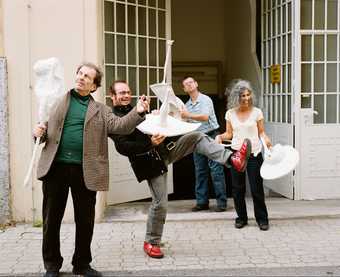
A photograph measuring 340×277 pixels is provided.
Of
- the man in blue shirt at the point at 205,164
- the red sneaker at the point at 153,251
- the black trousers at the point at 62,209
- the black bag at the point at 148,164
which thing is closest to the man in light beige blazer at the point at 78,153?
the black trousers at the point at 62,209

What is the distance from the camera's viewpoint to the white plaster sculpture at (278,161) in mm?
5763

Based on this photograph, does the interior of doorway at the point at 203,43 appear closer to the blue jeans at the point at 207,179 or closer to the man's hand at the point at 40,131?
the blue jeans at the point at 207,179

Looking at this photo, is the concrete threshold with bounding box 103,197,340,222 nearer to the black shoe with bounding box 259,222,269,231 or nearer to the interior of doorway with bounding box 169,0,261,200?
the black shoe with bounding box 259,222,269,231

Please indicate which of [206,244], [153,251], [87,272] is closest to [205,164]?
[206,244]

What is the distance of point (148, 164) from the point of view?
17.5ft

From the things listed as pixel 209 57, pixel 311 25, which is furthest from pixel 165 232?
pixel 209 57

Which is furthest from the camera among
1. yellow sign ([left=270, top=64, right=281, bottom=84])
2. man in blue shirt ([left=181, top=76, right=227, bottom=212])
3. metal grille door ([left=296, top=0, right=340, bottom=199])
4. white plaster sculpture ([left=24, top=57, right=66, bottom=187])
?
yellow sign ([left=270, top=64, right=281, bottom=84])

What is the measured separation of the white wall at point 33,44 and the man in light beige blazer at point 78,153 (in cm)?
188

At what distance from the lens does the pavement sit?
5.23m

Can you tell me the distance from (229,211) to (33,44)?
307 cm

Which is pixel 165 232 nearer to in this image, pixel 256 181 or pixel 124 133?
pixel 256 181

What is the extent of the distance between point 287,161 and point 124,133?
72.4 inches

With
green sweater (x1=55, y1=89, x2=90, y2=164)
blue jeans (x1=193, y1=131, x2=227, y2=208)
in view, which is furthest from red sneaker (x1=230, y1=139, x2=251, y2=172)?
blue jeans (x1=193, y1=131, x2=227, y2=208)

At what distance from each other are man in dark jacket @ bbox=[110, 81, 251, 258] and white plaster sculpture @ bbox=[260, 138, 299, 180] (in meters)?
0.66
